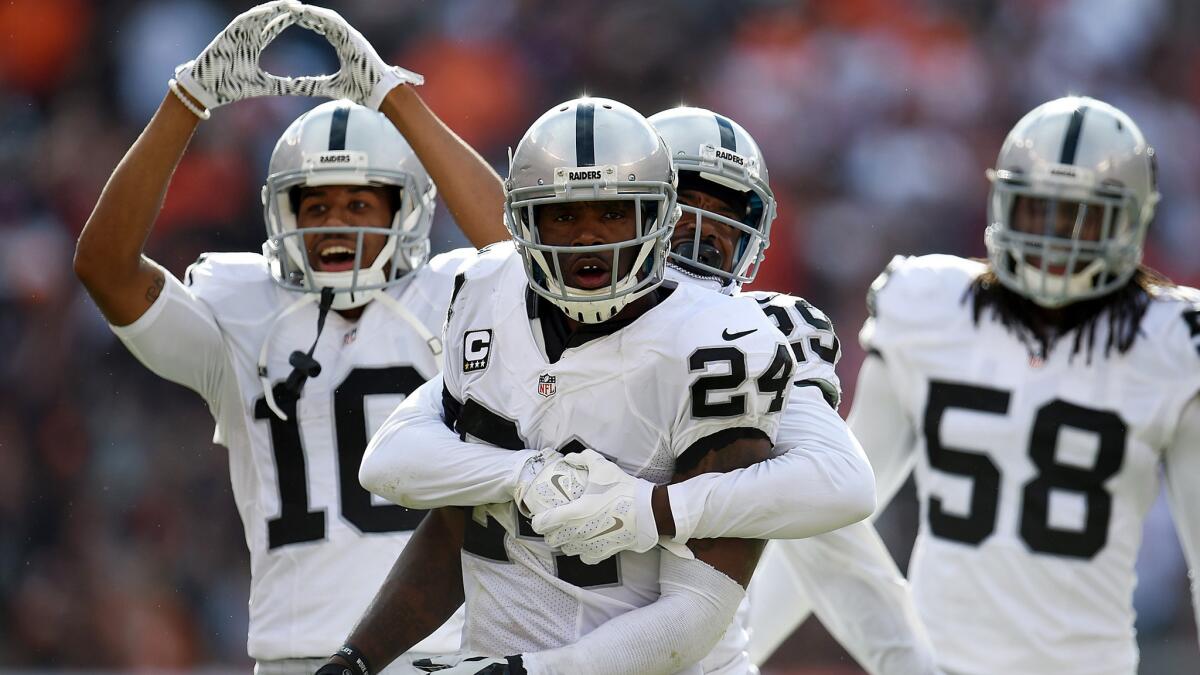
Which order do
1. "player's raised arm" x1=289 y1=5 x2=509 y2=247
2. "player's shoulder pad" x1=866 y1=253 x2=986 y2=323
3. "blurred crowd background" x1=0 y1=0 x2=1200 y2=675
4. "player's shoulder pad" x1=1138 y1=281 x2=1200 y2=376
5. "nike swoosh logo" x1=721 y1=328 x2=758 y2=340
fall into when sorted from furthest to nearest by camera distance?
"blurred crowd background" x1=0 y1=0 x2=1200 y2=675
"player's shoulder pad" x1=866 y1=253 x2=986 y2=323
"player's shoulder pad" x1=1138 y1=281 x2=1200 y2=376
"player's raised arm" x1=289 y1=5 x2=509 y2=247
"nike swoosh logo" x1=721 y1=328 x2=758 y2=340

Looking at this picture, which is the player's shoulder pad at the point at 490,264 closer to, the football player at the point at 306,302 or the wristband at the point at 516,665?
the wristband at the point at 516,665

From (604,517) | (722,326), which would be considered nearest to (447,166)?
(722,326)

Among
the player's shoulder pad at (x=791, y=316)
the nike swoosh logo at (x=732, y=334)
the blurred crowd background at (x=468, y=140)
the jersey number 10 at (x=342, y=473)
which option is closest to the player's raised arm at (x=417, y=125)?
the jersey number 10 at (x=342, y=473)

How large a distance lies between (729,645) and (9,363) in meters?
4.68

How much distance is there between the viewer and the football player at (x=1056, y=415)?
3621 mm

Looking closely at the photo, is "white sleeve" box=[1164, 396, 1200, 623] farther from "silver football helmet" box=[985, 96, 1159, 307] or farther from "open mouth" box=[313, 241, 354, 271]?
"open mouth" box=[313, 241, 354, 271]

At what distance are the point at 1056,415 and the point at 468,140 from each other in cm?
418

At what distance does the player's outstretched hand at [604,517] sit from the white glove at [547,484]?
0.01m

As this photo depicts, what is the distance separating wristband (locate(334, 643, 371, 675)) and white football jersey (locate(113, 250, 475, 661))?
2.56ft

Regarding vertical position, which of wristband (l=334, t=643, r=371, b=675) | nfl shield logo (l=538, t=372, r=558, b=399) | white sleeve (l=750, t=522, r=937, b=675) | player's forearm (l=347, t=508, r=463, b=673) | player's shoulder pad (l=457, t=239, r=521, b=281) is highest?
player's shoulder pad (l=457, t=239, r=521, b=281)

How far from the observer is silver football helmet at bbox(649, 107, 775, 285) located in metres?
3.10

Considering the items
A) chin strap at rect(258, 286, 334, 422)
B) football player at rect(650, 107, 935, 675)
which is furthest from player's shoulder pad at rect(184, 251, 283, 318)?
football player at rect(650, 107, 935, 675)

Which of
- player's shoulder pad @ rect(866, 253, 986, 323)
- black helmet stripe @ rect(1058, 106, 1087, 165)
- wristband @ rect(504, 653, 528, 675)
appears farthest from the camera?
player's shoulder pad @ rect(866, 253, 986, 323)

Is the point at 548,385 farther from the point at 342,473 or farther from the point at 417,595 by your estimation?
the point at 342,473
